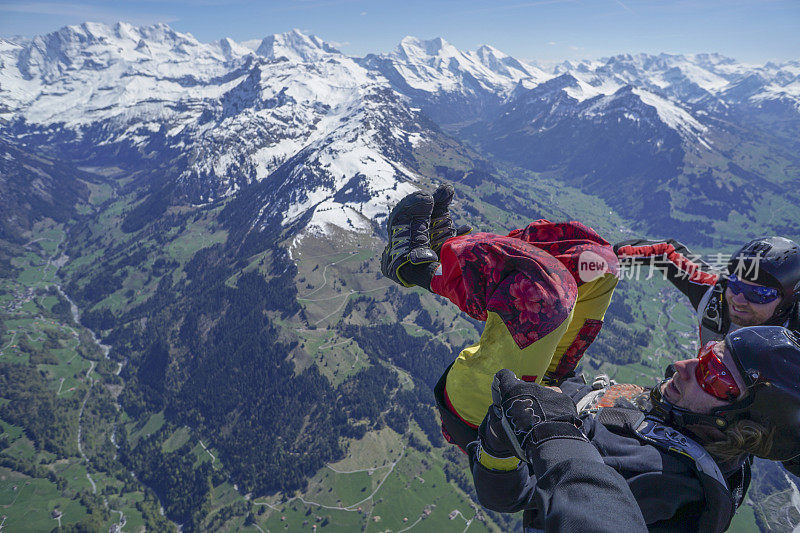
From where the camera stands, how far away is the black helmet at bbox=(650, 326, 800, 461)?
14.9 feet

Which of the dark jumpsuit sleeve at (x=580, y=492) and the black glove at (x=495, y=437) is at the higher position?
the dark jumpsuit sleeve at (x=580, y=492)

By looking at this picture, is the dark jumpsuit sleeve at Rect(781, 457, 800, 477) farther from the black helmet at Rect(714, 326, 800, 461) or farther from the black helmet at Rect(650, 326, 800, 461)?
the black helmet at Rect(714, 326, 800, 461)

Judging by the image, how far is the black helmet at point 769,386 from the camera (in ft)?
14.9

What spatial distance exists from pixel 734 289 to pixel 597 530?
284 inches

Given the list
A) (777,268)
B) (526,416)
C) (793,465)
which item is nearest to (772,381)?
(793,465)

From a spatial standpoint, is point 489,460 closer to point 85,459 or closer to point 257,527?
point 257,527

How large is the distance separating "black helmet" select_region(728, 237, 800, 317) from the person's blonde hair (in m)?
4.09

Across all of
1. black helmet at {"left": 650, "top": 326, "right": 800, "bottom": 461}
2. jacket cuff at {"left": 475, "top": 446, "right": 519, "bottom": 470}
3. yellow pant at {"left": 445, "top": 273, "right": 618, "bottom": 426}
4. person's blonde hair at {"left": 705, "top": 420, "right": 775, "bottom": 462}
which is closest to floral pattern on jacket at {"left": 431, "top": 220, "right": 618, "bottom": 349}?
yellow pant at {"left": 445, "top": 273, "right": 618, "bottom": 426}

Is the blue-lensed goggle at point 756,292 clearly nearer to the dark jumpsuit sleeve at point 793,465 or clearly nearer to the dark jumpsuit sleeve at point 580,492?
the dark jumpsuit sleeve at point 793,465

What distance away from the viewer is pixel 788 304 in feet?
24.5

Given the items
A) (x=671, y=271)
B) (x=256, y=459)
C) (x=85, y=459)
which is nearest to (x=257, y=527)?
(x=256, y=459)

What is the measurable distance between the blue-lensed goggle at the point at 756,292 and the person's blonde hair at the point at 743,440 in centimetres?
391

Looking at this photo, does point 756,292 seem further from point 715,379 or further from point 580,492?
point 580,492

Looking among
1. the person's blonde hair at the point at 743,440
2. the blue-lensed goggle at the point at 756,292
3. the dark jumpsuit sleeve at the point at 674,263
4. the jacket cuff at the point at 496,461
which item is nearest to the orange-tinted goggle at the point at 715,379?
the person's blonde hair at the point at 743,440
